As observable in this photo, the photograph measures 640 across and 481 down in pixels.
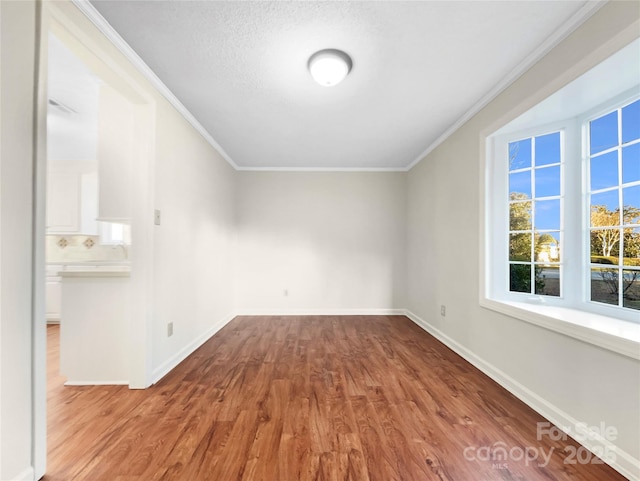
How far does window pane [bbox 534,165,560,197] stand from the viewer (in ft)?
6.97

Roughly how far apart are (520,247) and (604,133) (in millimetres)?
974

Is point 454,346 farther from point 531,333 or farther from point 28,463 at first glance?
point 28,463

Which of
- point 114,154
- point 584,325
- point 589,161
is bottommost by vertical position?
point 584,325

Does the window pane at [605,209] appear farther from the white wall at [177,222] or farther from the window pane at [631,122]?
the white wall at [177,222]

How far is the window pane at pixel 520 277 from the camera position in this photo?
2.33 m

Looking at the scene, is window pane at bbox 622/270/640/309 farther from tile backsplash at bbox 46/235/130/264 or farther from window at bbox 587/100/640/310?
tile backsplash at bbox 46/235/130/264

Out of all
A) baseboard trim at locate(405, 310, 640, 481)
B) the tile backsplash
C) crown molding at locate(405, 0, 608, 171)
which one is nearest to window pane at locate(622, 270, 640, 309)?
baseboard trim at locate(405, 310, 640, 481)

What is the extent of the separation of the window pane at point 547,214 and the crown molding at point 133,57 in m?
3.29

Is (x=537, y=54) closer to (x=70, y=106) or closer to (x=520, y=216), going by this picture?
(x=520, y=216)

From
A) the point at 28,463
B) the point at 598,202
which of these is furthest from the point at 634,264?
the point at 28,463

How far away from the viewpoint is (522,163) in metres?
2.36

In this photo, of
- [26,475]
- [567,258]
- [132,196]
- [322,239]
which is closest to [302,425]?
[26,475]

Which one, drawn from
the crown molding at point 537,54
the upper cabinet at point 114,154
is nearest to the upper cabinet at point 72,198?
the upper cabinet at point 114,154

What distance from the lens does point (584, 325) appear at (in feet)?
5.14
